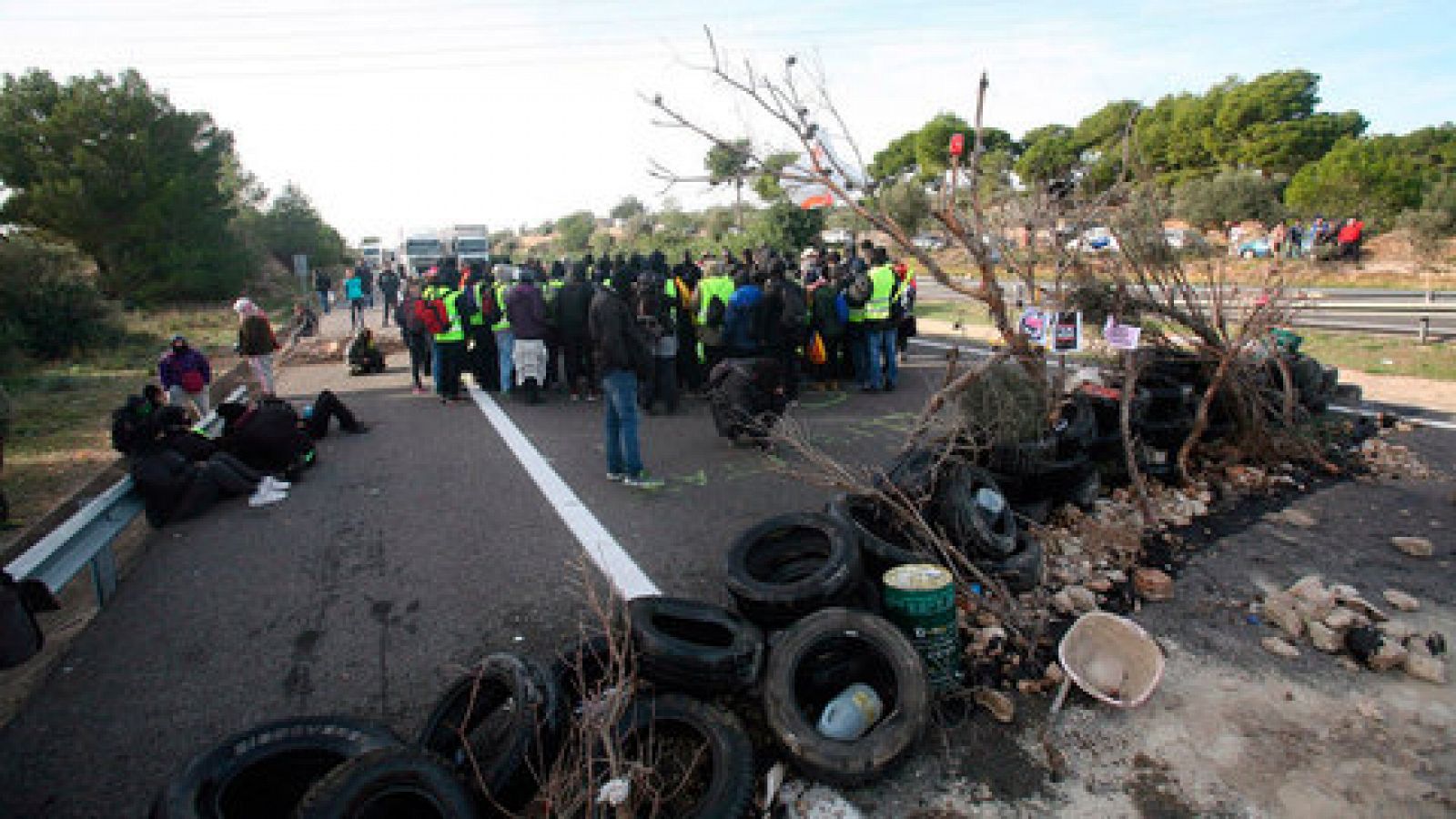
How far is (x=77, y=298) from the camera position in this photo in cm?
1741

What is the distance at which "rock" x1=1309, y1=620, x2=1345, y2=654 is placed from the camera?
158 inches

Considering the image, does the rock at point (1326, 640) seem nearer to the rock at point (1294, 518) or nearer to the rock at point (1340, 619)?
the rock at point (1340, 619)

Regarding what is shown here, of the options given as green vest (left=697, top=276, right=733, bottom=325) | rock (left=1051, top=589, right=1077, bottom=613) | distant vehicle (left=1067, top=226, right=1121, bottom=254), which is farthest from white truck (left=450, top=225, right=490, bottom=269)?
rock (left=1051, top=589, right=1077, bottom=613)

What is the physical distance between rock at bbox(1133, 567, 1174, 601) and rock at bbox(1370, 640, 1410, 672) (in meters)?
1.00

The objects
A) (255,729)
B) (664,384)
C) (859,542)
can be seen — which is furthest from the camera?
(664,384)

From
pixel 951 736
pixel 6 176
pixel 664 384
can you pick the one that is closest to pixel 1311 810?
pixel 951 736

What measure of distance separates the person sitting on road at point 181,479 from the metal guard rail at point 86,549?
0.88 ft

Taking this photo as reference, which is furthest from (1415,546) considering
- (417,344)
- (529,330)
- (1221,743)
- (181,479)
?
(417,344)

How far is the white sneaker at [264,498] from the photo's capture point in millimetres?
6559

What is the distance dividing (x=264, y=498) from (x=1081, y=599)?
6590 mm

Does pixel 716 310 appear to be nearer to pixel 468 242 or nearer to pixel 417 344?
pixel 417 344

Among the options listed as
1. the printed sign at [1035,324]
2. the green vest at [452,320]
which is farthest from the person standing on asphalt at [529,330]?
the printed sign at [1035,324]

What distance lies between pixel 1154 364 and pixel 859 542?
14.6 ft

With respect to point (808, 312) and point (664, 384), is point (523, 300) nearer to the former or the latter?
point (664, 384)
